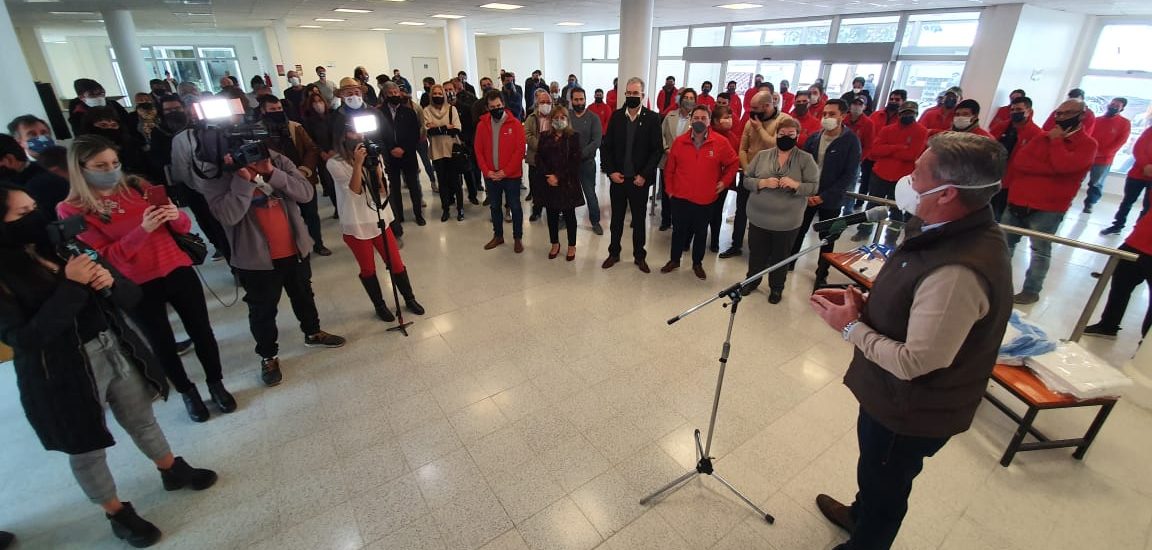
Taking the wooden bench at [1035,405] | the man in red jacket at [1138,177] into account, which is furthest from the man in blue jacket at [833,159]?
the man in red jacket at [1138,177]

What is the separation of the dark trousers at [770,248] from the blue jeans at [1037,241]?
6.02 feet

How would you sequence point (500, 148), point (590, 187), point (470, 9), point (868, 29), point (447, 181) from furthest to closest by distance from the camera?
point (470, 9) < point (868, 29) < point (447, 181) < point (590, 187) < point (500, 148)

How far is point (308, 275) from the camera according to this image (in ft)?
10.4

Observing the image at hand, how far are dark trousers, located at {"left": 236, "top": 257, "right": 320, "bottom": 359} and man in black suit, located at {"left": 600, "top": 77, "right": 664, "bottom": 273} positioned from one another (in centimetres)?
270

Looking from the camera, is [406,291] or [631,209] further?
[631,209]

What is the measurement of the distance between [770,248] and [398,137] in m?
4.14

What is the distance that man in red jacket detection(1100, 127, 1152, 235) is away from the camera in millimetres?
4741

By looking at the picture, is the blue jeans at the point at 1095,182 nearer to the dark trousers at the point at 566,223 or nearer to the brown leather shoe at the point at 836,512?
the dark trousers at the point at 566,223

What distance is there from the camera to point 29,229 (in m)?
1.53

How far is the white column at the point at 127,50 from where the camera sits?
9656 mm

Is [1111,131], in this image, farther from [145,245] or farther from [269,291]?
[145,245]

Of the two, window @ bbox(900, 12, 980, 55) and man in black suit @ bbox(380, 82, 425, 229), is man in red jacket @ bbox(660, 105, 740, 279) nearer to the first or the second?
man in black suit @ bbox(380, 82, 425, 229)

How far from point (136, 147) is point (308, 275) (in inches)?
113

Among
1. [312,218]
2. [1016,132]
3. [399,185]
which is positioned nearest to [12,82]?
[312,218]
